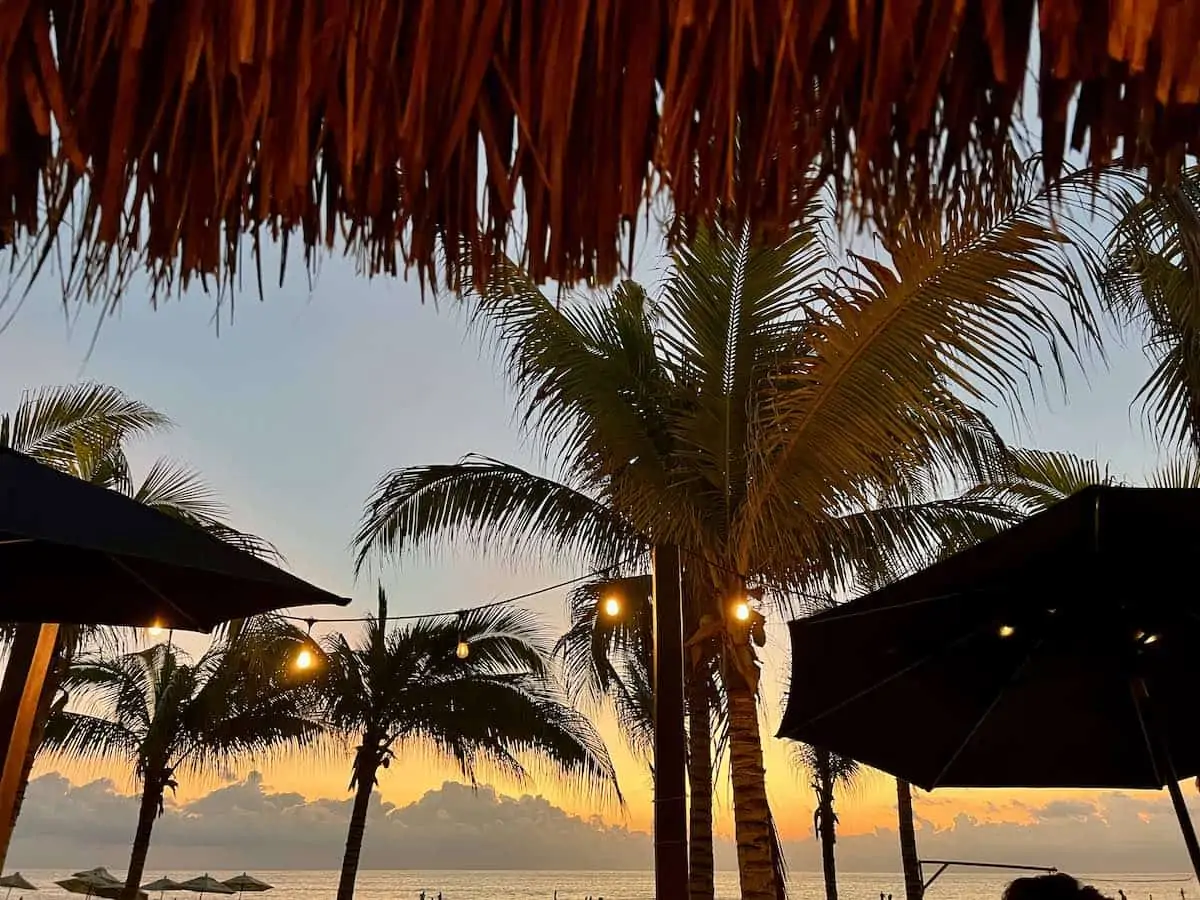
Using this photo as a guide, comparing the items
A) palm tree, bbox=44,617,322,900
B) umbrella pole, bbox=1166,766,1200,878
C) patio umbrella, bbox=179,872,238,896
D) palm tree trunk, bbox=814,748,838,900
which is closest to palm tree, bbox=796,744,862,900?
palm tree trunk, bbox=814,748,838,900

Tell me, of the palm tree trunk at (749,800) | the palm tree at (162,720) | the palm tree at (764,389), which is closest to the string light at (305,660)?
the palm tree at (764,389)

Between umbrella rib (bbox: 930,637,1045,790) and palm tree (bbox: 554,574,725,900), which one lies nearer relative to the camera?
umbrella rib (bbox: 930,637,1045,790)

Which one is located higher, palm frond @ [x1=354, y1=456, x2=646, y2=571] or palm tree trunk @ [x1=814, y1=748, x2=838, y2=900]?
palm frond @ [x1=354, y1=456, x2=646, y2=571]

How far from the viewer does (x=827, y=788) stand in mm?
23094

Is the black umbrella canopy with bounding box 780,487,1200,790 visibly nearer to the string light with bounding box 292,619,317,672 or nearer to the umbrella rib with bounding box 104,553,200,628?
the umbrella rib with bounding box 104,553,200,628

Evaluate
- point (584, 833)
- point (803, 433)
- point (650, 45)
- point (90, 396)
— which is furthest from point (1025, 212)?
point (584, 833)

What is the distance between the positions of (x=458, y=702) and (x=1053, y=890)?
40.1ft

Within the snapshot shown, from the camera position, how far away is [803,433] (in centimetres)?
534

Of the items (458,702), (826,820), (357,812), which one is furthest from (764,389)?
(826,820)

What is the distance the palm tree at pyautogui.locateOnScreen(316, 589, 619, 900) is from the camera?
46.5 feet

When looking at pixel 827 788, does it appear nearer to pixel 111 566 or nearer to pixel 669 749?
pixel 669 749

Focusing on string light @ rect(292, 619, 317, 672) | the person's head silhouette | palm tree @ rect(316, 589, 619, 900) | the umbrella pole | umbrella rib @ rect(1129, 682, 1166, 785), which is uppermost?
palm tree @ rect(316, 589, 619, 900)

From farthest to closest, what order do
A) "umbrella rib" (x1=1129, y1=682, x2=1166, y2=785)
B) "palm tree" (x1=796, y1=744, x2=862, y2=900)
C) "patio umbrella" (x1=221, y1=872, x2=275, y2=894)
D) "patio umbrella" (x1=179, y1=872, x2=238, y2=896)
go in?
"palm tree" (x1=796, y1=744, x2=862, y2=900) → "patio umbrella" (x1=221, y1=872, x2=275, y2=894) → "patio umbrella" (x1=179, y1=872, x2=238, y2=896) → "umbrella rib" (x1=1129, y1=682, x2=1166, y2=785)

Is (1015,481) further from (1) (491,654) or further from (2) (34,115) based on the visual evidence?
(2) (34,115)
